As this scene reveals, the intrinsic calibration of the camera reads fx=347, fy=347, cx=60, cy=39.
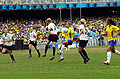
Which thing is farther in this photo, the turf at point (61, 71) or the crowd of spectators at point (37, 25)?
the crowd of spectators at point (37, 25)

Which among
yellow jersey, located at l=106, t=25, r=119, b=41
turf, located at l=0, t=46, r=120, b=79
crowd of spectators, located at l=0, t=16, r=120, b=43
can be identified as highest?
yellow jersey, located at l=106, t=25, r=119, b=41

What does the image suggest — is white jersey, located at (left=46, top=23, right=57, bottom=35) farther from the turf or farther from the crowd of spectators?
the crowd of spectators

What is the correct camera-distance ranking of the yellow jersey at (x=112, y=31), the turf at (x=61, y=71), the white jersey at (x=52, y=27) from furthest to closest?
the white jersey at (x=52, y=27) → the yellow jersey at (x=112, y=31) → the turf at (x=61, y=71)

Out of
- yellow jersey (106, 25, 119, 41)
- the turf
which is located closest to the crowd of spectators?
the turf

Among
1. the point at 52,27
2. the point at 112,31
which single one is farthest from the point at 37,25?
the point at 112,31

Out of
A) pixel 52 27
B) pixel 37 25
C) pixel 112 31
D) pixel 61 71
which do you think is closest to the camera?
pixel 61 71

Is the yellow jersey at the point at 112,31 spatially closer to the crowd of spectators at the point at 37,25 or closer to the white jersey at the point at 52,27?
the white jersey at the point at 52,27

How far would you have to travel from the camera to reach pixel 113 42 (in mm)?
14852

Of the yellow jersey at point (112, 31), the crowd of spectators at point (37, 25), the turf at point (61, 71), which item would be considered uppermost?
the yellow jersey at point (112, 31)

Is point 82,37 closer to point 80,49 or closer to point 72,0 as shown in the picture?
point 80,49

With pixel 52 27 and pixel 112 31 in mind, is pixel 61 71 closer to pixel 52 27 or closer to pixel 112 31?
pixel 112 31

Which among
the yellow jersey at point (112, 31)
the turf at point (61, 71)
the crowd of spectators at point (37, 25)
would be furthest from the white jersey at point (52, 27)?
the crowd of spectators at point (37, 25)

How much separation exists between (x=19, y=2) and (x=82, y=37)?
58.0m

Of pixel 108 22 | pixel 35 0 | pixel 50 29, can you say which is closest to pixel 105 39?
pixel 35 0
